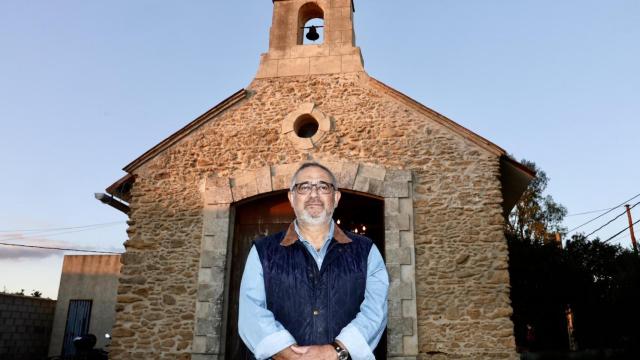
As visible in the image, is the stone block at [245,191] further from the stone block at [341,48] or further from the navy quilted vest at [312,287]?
the navy quilted vest at [312,287]

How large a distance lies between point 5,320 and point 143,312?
863 cm

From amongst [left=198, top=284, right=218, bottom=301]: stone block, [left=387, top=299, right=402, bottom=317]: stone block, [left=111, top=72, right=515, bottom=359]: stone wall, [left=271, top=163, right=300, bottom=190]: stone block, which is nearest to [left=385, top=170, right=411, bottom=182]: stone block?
[left=111, top=72, right=515, bottom=359]: stone wall

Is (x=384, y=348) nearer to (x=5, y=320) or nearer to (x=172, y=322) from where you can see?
(x=172, y=322)

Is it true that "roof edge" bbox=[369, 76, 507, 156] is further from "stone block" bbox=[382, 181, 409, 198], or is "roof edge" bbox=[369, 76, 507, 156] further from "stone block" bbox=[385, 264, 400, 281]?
"stone block" bbox=[385, 264, 400, 281]

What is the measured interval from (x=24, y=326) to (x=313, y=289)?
15094 millimetres

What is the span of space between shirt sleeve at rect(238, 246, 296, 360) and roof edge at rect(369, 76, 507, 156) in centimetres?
588

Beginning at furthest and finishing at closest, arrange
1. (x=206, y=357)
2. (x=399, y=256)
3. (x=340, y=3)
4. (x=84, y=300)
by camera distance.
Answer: (x=84, y=300)
(x=340, y=3)
(x=399, y=256)
(x=206, y=357)

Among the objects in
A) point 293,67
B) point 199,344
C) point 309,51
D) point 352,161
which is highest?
point 309,51

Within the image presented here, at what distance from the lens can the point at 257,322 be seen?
2131 millimetres

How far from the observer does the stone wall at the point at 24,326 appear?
13.2 metres

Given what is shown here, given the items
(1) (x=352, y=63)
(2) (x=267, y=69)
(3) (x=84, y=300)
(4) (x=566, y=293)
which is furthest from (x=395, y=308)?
(3) (x=84, y=300)

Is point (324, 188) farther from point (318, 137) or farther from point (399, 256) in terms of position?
point (318, 137)

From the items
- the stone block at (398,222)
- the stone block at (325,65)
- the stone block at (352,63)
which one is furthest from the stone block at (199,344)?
the stone block at (352,63)

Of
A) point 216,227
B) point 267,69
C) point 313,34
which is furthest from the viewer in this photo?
point 313,34
